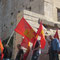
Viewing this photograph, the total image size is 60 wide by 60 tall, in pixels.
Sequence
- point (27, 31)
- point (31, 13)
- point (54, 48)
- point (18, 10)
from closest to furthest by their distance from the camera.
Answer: point (54, 48)
point (27, 31)
point (31, 13)
point (18, 10)

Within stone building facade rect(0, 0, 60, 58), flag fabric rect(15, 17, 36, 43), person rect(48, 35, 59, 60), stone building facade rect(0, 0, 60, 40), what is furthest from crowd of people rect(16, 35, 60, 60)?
stone building facade rect(0, 0, 60, 40)

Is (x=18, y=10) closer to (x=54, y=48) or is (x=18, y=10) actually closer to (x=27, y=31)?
(x=27, y=31)

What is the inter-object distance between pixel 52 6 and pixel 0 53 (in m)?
7.79

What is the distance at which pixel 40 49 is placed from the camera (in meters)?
9.09

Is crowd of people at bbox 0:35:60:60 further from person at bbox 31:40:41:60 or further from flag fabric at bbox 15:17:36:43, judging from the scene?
flag fabric at bbox 15:17:36:43

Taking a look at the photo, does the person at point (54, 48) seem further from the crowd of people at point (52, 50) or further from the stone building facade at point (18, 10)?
the stone building facade at point (18, 10)

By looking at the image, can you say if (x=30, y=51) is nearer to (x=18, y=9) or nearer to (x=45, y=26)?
(x=45, y=26)

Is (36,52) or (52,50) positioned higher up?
(52,50)

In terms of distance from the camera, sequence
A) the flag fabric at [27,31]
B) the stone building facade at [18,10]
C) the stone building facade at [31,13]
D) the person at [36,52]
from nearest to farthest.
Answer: the person at [36,52] → the flag fabric at [27,31] → the stone building facade at [31,13] → the stone building facade at [18,10]

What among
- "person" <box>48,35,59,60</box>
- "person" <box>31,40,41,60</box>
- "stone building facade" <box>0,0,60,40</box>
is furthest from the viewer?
"stone building facade" <box>0,0,60,40</box>

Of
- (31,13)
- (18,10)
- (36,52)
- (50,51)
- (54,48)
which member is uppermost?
(31,13)

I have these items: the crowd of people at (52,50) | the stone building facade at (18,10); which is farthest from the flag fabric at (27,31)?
the stone building facade at (18,10)

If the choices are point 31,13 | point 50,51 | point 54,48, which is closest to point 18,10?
point 31,13

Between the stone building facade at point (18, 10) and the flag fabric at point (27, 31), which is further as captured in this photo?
the stone building facade at point (18, 10)
